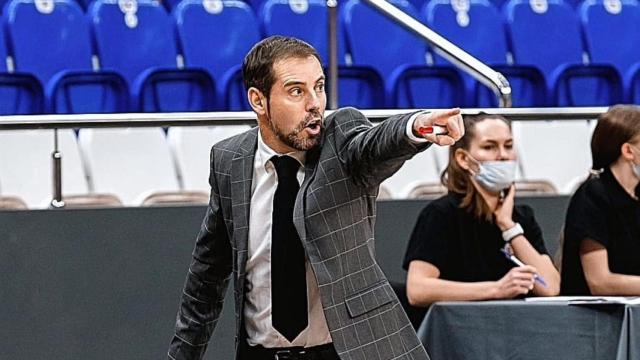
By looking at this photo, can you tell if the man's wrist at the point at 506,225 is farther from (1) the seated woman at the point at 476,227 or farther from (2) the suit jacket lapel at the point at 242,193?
(2) the suit jacket lapel at the point at 242,193

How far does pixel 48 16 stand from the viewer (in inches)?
197

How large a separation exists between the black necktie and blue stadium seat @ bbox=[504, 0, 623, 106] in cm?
312

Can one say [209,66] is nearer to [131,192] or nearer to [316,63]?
[131,192]

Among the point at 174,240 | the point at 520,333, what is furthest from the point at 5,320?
the point at 520,333

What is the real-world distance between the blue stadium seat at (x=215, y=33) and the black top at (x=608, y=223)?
2088 millimetres

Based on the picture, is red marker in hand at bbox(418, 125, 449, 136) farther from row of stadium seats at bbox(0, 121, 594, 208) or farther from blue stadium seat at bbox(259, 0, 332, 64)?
blue stadium seat at bbox(259, 0, 332, 64)

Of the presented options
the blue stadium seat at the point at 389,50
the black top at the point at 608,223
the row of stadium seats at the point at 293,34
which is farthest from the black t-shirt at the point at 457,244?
the blue stadium seat at the point at 389,50

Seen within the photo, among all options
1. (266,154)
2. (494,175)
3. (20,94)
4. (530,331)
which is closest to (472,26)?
(20,94)

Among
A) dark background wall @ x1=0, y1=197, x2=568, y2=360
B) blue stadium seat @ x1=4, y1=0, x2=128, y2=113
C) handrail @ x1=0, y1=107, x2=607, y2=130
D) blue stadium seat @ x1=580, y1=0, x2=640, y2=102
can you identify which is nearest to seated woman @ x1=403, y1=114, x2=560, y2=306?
handrail @ x1=0, y1=107, x2=607, y2=130

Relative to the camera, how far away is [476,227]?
3.45 metres

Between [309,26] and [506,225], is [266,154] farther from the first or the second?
[309,26]

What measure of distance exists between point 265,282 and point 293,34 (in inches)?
116

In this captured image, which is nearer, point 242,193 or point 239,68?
point 242,193

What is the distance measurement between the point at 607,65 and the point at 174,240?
8.23ft
